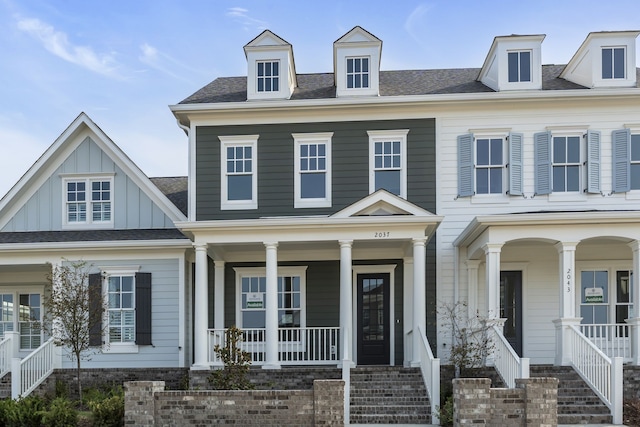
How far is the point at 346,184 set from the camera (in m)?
18.6

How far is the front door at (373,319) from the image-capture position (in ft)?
60.5

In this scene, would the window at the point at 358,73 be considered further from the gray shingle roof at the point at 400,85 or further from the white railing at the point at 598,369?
the white railing at the point at 598,369

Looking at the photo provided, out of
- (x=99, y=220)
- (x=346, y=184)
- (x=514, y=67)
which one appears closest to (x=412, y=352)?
(x=346, y=184)

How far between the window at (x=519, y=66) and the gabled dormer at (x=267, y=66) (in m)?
5.79

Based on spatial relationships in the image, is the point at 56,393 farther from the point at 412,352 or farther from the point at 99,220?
the point at 412,352

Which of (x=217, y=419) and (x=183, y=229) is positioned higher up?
(x=183, y=229)

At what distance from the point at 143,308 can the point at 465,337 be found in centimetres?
821

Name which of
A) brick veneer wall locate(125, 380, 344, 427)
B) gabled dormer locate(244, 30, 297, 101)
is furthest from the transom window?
brick veneer wall locate(125, 380, 344, 427)

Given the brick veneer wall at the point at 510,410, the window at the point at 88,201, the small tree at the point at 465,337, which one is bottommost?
the brick veneer wall at the point at 510,410

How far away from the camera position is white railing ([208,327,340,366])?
56.2ft

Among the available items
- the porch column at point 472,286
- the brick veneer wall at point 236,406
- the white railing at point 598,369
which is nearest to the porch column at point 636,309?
the white railing at point 598,369

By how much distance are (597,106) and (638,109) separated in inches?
40.6

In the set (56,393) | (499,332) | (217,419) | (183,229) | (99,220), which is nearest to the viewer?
(217,419)

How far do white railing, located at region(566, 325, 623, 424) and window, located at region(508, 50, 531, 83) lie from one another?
6.82 meters
